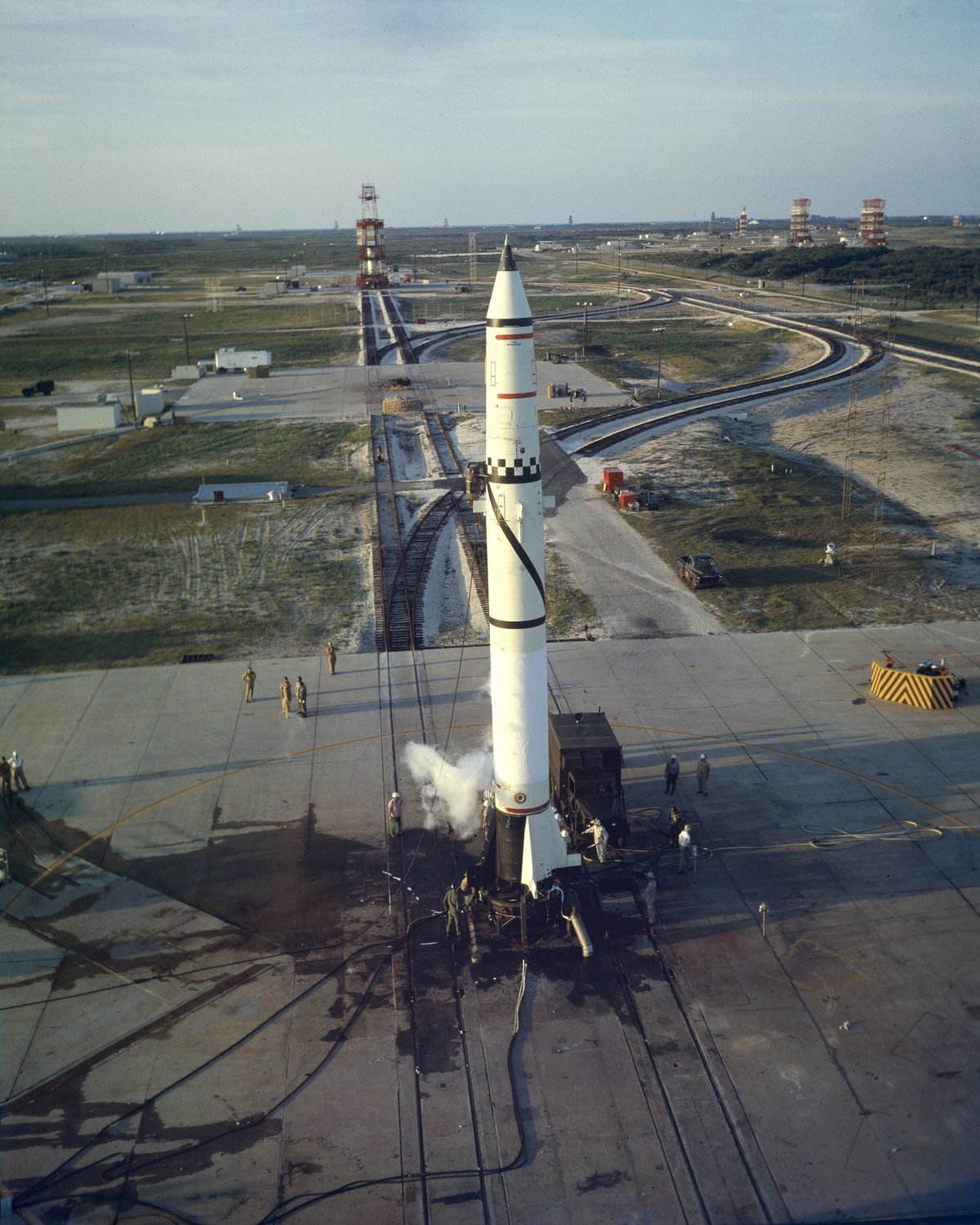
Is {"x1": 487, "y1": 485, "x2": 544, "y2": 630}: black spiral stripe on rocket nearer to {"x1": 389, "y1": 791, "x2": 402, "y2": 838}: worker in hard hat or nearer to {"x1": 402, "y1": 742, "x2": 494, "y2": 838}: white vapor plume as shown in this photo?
{"x1": 389, "y1": 791, "x2": 402, "y2": 838}: worker in hard hat

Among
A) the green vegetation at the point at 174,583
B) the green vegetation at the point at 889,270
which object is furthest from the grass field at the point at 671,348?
the green vegetation at the point at 174,583

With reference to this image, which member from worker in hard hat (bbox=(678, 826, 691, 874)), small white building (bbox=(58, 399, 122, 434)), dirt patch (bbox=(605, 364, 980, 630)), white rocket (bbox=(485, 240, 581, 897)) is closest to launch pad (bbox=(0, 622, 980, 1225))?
worker in hard hat (bbox=(678, 826, 691, 874))

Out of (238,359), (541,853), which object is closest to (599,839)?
(541,853)

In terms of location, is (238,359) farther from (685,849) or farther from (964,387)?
(685,849)

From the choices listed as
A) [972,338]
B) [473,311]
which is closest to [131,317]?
[473,311]

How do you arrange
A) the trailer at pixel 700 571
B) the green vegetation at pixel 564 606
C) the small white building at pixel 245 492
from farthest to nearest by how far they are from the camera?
the small white building at pixel 245 492, the trailer at pixel 700 571, the green vegetation at pixel 564 606

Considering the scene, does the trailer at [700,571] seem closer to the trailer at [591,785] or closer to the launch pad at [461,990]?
the launch pad at [461,990]

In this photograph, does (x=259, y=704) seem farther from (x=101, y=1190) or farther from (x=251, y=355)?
(x=251, y=355)
